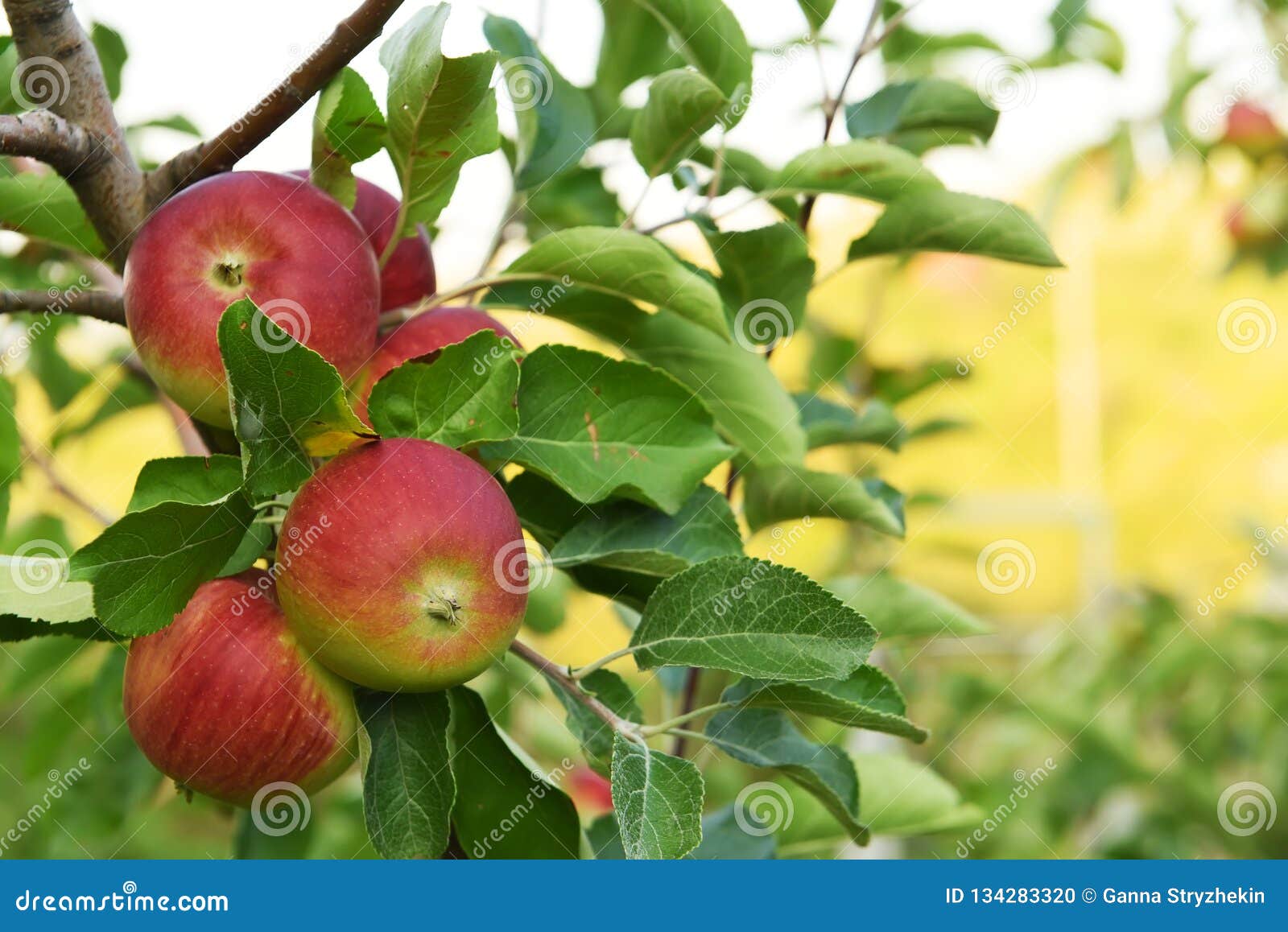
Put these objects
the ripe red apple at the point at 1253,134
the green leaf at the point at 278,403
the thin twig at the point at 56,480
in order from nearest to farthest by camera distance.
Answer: the green leaf at the point at 278,403, the thin twig at the point at 56,480, the ripe red apple at the point at 1253,134

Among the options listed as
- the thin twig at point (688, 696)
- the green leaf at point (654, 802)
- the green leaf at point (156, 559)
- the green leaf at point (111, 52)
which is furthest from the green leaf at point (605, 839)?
the green leaf at point (111, 52)

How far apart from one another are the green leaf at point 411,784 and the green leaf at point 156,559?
10cm

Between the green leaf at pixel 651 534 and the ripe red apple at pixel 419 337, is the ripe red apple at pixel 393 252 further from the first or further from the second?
the green leaf at pixel 651 534

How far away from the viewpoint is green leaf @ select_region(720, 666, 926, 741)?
1.70ft

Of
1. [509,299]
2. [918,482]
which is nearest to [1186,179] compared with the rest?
[918,482]

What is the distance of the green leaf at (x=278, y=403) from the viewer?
0.43 metres

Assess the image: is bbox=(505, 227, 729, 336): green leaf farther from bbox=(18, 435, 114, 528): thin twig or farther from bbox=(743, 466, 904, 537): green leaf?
bbox=(18, 435, 114, 528): thin twig

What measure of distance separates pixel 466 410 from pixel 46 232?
1.17ft

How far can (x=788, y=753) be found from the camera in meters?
0.57

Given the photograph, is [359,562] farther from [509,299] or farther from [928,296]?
[928,296]

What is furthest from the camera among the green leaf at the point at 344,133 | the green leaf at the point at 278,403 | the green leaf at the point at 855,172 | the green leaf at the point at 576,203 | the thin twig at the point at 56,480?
the thin twig at the point at 56,480

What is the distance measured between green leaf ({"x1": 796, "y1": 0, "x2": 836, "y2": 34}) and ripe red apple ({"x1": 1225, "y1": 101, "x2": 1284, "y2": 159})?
4.01 ft

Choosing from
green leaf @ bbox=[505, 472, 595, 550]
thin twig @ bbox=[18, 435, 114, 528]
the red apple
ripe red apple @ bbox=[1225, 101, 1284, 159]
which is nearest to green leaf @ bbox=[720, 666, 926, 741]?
green leaf @ bbox=[505, 472, 595, 550]

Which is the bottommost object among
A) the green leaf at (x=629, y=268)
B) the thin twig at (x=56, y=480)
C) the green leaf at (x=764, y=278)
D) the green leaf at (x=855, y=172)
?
the thin twig at (x=56, y=480)
